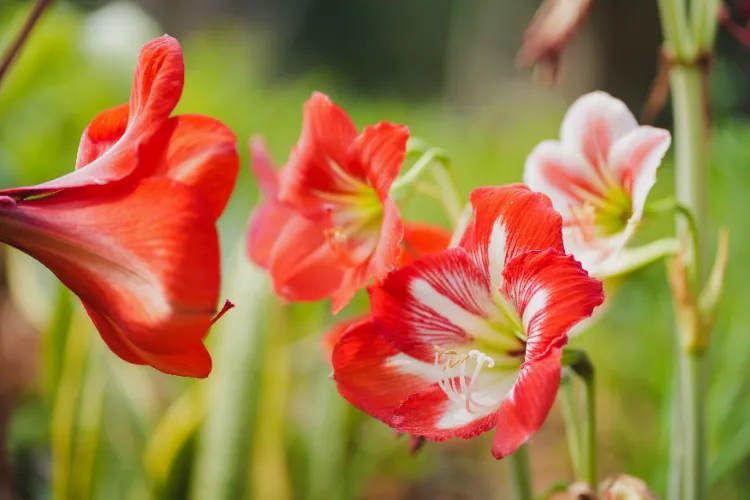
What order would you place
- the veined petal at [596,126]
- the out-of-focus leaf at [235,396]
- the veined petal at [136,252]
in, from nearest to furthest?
the veined petal at [136,252]
the veined petal at [596,126]
the out-of-focus leaf at [235,396]

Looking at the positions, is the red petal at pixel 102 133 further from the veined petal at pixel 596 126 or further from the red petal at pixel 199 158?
the veined petal at pixel 596 126

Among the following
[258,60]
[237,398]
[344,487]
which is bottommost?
[344,487]

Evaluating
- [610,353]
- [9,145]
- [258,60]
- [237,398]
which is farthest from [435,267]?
[258,60]

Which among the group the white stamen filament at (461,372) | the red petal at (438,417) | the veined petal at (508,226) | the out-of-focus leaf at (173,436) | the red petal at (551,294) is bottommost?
the out-of-focus leaf at (173,436)

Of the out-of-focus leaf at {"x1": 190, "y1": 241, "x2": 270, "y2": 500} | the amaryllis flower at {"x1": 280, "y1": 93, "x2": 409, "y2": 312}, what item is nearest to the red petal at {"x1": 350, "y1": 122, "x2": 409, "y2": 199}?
the amaryllis flower at {"x1": 280, "y1": 93, "x2": 409, "y2": 312}

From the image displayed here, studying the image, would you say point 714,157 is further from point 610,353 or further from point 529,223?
point 529,223

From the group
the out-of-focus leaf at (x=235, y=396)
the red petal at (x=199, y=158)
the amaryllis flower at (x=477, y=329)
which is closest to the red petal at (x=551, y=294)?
the amaryllis flower at (x=477, y=329)

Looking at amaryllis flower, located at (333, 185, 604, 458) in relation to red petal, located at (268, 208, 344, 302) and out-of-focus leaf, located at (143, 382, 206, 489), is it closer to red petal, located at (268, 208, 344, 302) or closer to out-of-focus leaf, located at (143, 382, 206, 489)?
red petal, located at (268, 208, 344, 302)

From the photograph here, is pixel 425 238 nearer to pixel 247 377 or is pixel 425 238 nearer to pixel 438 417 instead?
pixel 438 417
